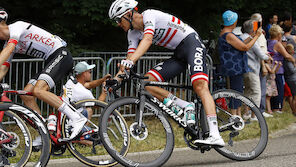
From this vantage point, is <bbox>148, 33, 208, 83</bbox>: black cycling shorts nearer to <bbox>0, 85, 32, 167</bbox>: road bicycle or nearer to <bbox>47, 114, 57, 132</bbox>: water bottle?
<bbox>47, 114, 57, 132</bbox>: water bottle

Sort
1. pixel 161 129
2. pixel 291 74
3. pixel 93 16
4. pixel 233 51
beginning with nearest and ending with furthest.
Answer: pixel 161 129 < pixel 233 51 < pixel 93 16 < pixel 291 74

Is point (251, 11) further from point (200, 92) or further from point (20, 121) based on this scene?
point (20, 121)

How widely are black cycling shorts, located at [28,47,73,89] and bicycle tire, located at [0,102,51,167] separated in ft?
2.56

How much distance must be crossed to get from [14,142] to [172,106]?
5.84 feet

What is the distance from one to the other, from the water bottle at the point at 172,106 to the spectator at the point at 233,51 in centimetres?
314

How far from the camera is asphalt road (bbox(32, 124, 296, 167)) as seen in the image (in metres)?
6.21

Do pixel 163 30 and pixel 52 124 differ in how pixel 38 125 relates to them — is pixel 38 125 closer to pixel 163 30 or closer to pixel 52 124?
pixel 52 124

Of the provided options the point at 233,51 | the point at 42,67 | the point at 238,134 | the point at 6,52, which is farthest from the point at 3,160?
the point at 233,51

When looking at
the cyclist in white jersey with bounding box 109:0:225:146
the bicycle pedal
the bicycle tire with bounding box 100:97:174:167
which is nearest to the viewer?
the bicycle pedal

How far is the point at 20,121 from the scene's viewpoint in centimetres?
546

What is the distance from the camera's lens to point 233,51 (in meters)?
9.16

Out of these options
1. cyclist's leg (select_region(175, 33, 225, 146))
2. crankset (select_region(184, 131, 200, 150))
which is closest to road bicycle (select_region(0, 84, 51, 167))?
crankset (select_region(184, 131, 200, 150))

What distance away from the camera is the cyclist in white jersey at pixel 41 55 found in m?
6.07

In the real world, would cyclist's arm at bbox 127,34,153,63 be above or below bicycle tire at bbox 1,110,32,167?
above
